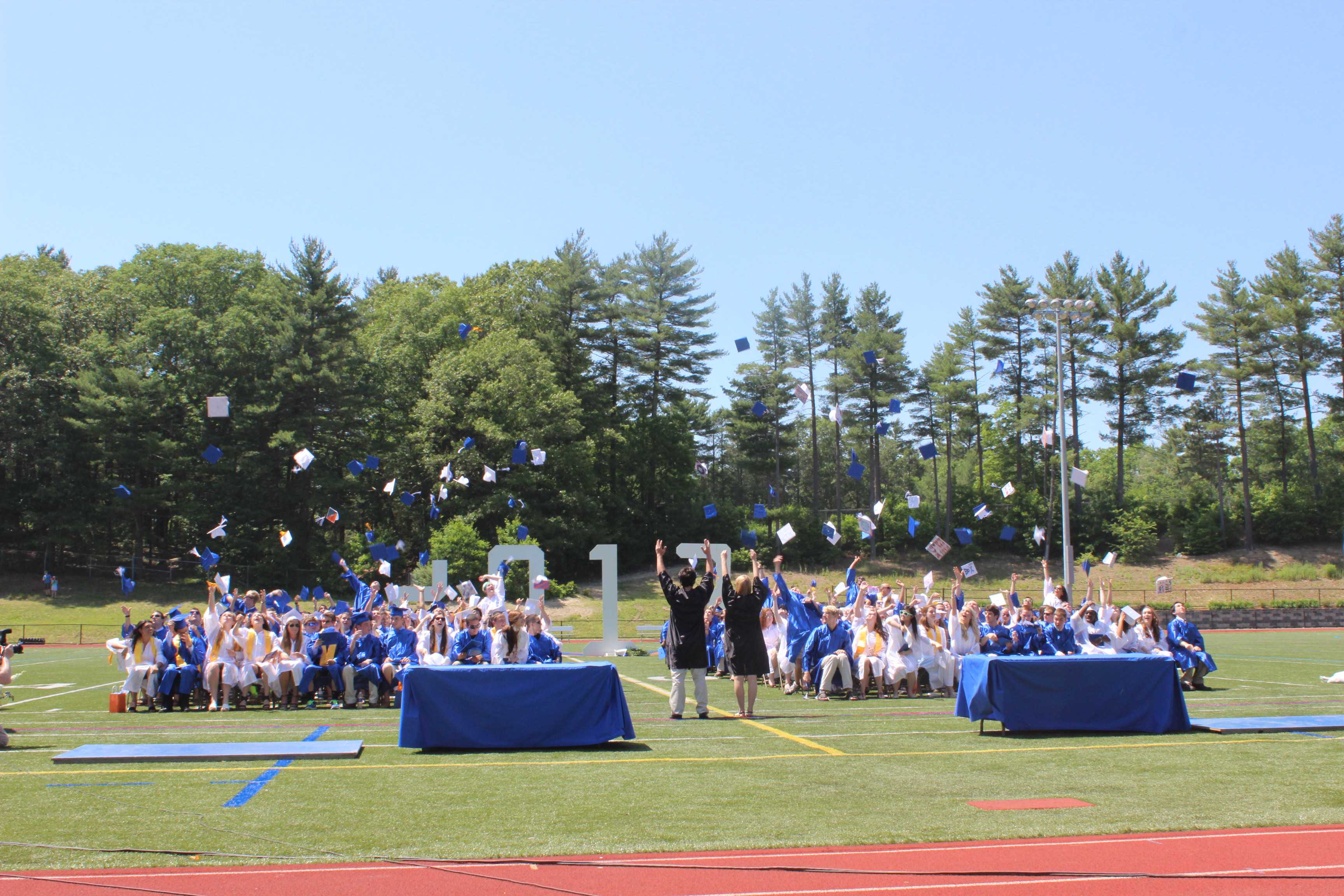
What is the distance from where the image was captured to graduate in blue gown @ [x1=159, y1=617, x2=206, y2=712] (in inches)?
553

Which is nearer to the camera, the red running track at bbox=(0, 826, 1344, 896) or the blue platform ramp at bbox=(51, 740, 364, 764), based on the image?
the red running track at bbox=(0, 826, 1344, 896)

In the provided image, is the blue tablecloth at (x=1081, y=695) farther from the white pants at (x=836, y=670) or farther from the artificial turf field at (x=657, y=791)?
the white pants at (x=836, y=670)

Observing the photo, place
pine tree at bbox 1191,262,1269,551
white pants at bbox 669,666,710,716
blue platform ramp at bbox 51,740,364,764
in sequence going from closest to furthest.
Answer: blue platform ramp at bbox 51,740,364,764
white pants at bbox 669,666,710,716
pine tree at bbox 1191,262,1269,551

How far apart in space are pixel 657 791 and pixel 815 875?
95.1 inches

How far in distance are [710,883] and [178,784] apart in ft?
15.7

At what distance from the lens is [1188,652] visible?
15969 millimetres

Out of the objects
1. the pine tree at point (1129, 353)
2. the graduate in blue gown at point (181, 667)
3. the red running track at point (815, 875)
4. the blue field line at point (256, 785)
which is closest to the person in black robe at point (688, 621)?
the blue field line at point (256, 785)

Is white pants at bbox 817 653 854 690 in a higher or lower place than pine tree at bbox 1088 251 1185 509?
lower

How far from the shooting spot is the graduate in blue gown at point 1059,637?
1513cm

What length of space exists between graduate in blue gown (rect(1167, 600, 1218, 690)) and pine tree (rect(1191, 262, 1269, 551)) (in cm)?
5002

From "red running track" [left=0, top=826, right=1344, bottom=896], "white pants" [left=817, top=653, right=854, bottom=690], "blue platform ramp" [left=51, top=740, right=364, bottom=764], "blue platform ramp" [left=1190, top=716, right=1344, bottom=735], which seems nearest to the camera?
"red running track" [left=0, top=826, right=1344, bottom=896]

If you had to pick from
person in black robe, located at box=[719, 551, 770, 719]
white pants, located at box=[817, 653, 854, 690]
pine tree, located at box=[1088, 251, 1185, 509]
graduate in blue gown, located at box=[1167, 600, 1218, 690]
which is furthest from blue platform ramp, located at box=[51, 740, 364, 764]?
pine tree, located at box=[1088, 251, 1185, 509]

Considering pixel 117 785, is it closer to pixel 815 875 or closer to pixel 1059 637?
pixel 815 875

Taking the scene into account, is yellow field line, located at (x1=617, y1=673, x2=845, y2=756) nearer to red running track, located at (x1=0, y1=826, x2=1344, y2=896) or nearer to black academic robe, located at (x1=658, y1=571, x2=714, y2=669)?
black academic robe, located at (x1=658, y1=571, x2=714, y2=669)
